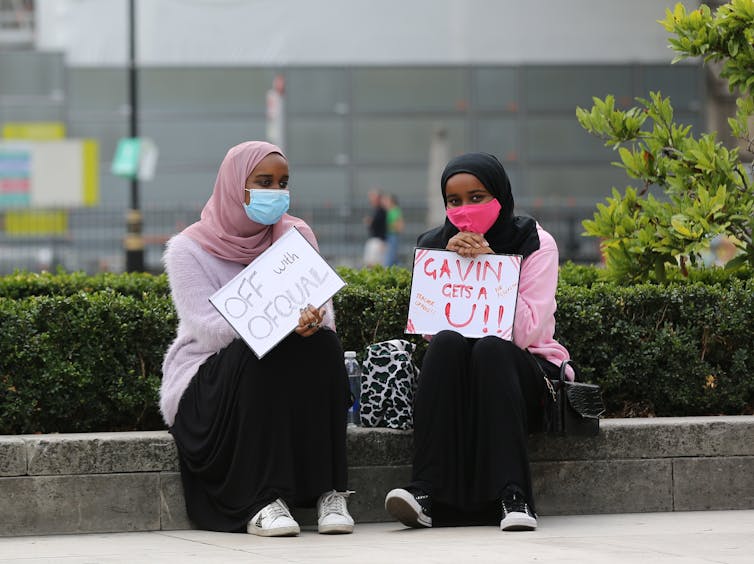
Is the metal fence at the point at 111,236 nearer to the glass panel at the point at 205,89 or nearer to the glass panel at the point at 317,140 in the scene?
the glass panel at the point at 317,140

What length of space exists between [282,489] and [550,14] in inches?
818

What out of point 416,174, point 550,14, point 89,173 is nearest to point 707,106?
point 550,14

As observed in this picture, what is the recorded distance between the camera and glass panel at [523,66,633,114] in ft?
82.8

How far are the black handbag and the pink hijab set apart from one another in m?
1.09

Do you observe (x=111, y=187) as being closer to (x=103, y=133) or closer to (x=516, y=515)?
(x=103, y=133)

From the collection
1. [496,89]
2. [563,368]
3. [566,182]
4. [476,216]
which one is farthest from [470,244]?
[566,182]

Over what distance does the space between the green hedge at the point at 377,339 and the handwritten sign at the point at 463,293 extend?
0.49 m

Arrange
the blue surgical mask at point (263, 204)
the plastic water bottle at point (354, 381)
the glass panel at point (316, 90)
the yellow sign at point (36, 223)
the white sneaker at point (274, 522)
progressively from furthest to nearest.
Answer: the glass panel at point (316, 90) < the yellow sign at point (36, 223) < the plastic water bottle at point (354, 381) < the blue surgical mask at point (263, 204) < the white sneaker at point (274, 522)

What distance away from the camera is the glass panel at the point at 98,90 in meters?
25.5

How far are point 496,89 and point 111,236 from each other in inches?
278

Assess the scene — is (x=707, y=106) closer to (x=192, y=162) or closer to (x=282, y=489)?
(x=192, y=162)

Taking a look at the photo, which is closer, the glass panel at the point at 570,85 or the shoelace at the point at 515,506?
the shoelace at the point at 515,506

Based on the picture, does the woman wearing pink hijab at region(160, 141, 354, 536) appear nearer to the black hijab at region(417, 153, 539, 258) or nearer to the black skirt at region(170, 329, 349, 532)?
the black skirt at region(170, 329, 349, 532)

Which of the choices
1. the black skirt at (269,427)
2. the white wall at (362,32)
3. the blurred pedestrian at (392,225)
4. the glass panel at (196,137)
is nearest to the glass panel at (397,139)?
the white wall at (362,32)
